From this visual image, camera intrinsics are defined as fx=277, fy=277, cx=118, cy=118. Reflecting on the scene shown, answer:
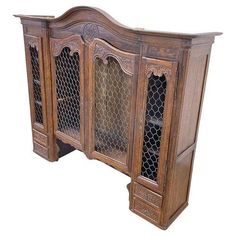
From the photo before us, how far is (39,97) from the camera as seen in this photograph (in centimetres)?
247

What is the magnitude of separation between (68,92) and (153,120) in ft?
2.72

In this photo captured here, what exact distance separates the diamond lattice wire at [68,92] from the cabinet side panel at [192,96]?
2.94 ft

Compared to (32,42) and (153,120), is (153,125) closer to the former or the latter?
(153,120)

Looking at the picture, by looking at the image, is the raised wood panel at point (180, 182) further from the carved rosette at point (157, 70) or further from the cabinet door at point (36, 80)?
the cabinet door at point (36, 80)

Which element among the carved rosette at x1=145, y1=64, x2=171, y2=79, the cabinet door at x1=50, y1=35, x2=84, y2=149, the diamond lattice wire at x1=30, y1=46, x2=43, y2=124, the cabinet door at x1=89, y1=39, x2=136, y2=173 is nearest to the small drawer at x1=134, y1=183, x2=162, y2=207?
the cabinet door at x1=89, y1=39, x2=136, y2=173

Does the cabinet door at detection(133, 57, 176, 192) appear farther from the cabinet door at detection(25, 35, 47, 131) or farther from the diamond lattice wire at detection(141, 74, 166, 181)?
the cabinet door at detection(25, 35, 47, 131)

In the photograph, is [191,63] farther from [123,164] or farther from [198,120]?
[123,164]

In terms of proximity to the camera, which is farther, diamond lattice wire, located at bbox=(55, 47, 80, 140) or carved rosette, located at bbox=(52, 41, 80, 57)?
diamond lattice wire, located at bbox=(55, 47, 80, 140)

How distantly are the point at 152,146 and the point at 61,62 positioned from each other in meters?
0.98

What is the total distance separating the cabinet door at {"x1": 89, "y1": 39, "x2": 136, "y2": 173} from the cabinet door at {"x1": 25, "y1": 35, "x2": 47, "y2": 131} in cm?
57

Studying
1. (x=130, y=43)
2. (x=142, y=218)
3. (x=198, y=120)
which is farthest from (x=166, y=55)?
(x=142, y=218)

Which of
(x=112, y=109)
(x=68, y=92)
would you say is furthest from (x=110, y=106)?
(x=68, y=92)

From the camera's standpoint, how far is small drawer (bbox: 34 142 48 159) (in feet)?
8.47

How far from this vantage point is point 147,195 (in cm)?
186
